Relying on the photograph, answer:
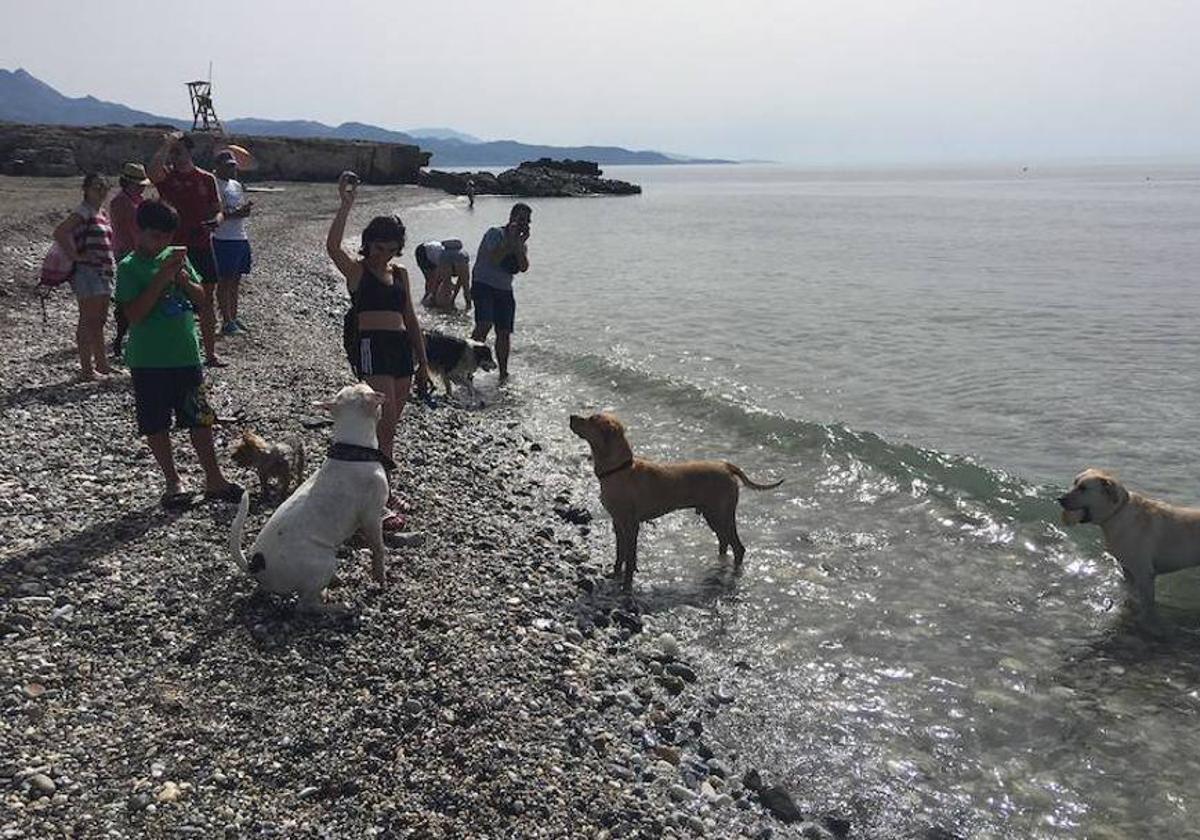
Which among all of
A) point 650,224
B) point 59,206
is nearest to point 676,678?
point 59,206

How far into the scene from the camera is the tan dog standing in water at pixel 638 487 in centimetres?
678

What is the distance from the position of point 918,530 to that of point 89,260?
9429 mm

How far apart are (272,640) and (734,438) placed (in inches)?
284

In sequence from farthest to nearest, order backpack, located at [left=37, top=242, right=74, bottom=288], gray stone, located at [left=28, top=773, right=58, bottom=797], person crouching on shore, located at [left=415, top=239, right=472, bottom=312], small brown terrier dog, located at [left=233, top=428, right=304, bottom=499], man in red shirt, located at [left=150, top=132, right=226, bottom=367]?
person crouching on shore, located at [left=415, top=239, right=472, bottom=312]
backpack, located at [left=37, top=242, right=74, bottom=288]
man in red shirt, located at [left=150, top=132, right=226, bottom=367]
small brown terrier dog, located at [left=233, top=428, right=304, bottom=499]
gray stone, located at [left=28, top=773, right=58, bottom=797]

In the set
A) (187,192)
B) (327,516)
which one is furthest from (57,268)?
(327,516)

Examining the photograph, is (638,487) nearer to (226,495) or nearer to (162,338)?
(226,495)

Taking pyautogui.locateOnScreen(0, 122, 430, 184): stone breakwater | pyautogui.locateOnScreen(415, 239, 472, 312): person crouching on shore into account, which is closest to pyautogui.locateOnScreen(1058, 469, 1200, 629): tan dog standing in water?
pyautogui.locateOnScreen(415, 239, 472, 312): person crouching on shore

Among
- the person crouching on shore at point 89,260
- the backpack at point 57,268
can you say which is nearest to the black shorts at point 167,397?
the person crouching on shore at point 89,260

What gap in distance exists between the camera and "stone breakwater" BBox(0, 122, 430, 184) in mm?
46812

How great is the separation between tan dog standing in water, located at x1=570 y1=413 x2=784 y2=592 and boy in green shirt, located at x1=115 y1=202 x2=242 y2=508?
9.69 ft

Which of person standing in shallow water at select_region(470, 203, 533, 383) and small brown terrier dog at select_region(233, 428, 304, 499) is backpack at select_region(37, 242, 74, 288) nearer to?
small brown terrier dog at select_region(233, 428, 304, 499)

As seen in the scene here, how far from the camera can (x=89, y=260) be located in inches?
378

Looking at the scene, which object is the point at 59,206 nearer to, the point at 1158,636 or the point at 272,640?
the point at 272,640

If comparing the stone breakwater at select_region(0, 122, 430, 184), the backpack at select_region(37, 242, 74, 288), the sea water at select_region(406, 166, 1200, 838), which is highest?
the stone breakwater at select_region(0, 122, 430, 184)
